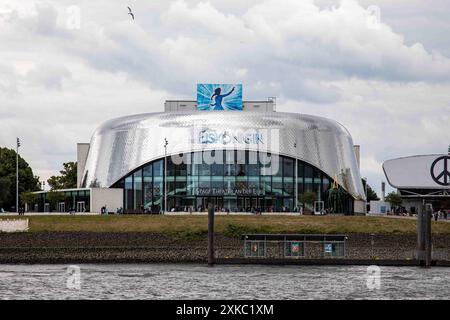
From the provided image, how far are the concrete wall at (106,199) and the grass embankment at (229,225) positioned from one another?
37273 millimetres

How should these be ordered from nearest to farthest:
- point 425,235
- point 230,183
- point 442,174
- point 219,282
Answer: point 219,282, point 425,235, point 230,183, point 442,174

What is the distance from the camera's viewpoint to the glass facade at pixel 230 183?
5541 inches

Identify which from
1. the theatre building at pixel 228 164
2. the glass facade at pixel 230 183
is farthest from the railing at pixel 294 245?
the glass facade at pixel 230 183

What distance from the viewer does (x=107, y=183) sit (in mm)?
144875

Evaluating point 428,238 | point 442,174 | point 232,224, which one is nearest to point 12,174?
point 442,174

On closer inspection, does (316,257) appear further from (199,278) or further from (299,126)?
(299,126)

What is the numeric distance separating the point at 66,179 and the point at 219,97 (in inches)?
1572

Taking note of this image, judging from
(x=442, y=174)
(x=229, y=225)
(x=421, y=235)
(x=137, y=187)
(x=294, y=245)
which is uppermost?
(x=442, y=174)

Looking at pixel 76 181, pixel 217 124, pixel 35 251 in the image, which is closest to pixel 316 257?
pixel 35 251

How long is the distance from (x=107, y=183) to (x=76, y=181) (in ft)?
102

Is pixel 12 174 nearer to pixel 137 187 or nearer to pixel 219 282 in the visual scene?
pixel 137 187

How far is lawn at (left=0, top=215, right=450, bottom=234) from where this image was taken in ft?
299

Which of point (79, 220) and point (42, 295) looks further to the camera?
point (79, 220)

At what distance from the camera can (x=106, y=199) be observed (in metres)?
138
